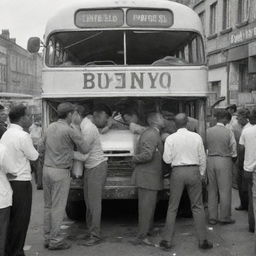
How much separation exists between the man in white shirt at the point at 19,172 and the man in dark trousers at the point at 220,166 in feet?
11.0

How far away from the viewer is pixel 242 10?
20.1 meters

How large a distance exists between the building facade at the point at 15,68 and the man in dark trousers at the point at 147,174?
46.2 metres

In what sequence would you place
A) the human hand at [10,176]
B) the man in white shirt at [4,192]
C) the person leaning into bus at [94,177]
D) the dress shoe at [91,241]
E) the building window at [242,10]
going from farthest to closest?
the building window at [242,10] < the person leaning into bus at [94,177] < the dress shoe at [91,241] < the human hand at [10,176] < the man in white shirt at [4,192]

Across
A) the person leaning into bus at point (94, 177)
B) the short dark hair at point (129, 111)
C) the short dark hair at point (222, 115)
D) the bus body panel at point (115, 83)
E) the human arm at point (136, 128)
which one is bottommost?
the person leaning into bus at point (94, 177)

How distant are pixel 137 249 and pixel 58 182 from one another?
1.36 m

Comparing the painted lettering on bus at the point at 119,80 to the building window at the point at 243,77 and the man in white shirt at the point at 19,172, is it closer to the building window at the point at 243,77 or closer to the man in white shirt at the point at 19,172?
the man in white shirt at the point at 19,172

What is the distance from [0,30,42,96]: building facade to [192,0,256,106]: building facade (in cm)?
3157

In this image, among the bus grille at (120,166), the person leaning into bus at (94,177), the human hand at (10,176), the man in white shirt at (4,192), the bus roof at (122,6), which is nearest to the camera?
the man in white shirt at (4,192)

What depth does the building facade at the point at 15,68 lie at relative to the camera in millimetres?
58219

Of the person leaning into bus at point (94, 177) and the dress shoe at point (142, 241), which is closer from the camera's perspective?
the dress shoe at point (142, 241)

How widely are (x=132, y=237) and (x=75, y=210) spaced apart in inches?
61.4

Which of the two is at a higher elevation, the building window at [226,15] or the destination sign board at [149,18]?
the building window at [226,15]

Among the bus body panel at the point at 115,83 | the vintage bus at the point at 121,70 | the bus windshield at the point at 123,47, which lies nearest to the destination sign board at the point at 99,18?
the vintage bus at the point at 121,70

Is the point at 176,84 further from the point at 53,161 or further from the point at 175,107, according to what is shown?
the point at 53,161
